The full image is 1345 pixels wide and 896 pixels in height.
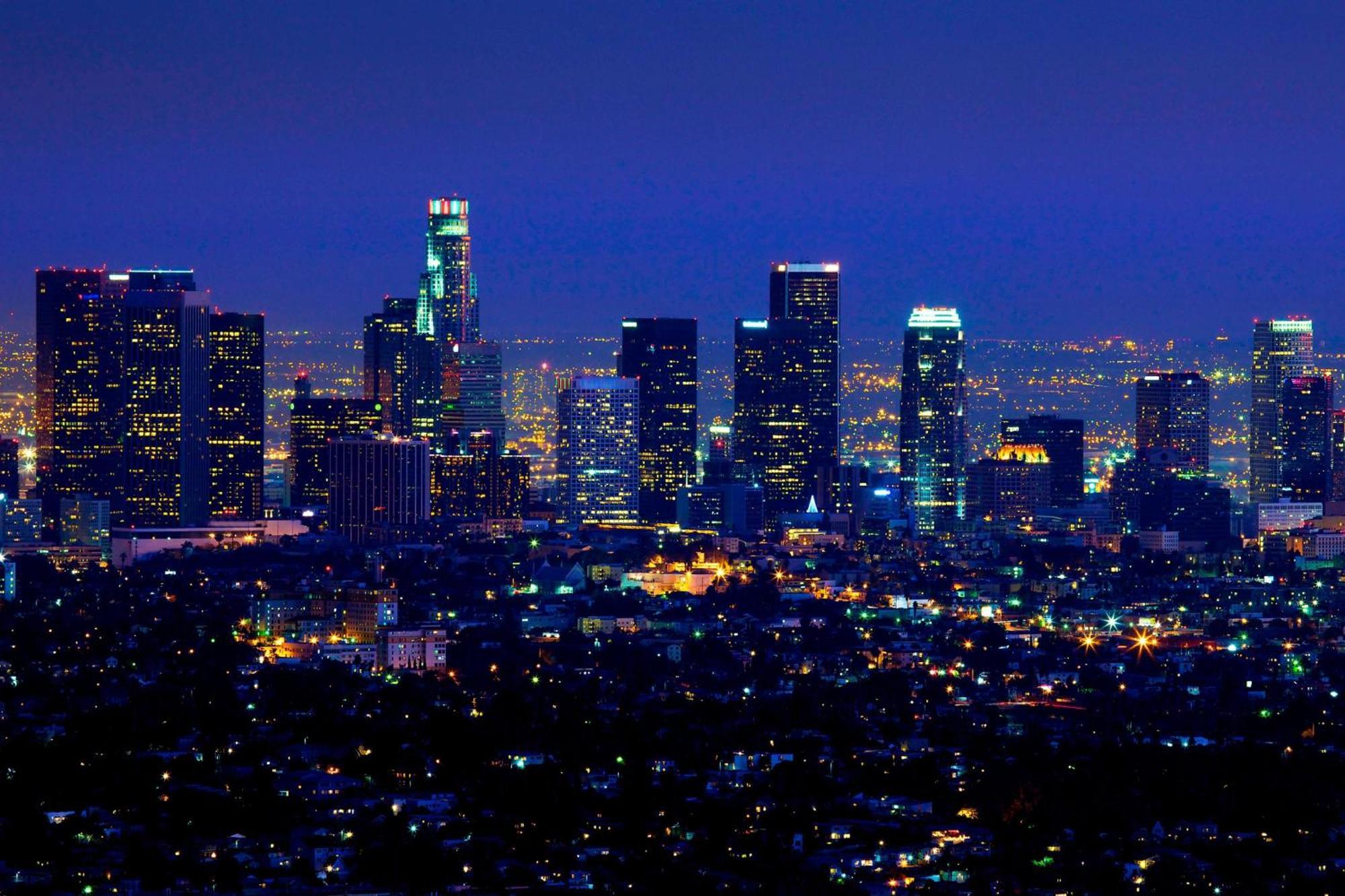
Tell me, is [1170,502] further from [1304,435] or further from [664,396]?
[664,396]

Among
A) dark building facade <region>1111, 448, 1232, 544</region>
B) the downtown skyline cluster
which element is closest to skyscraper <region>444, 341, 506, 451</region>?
the downtown skyline cluster

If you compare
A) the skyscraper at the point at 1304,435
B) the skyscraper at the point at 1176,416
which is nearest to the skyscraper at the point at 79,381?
the skyscraper at the point at 1176,416

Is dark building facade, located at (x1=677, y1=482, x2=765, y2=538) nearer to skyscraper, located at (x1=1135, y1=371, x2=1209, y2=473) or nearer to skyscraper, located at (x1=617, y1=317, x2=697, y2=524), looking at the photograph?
skyscraper, located at (x1=617, y1=317, x2=697, y2=524)

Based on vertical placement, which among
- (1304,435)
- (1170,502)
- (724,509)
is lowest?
(724,509)

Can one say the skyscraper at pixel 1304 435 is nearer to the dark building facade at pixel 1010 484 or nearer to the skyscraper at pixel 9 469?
the dark building facade at pixel 1010 484

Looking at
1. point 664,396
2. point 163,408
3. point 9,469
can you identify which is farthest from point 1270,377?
point 9,469
